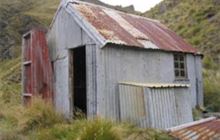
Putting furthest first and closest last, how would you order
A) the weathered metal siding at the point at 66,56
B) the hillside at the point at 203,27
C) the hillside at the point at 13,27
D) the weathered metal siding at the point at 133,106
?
the hillside at the point at 13,27 < the hillside at the point at 203,27 < the weathered metal siding at the point at 66,56 < the weathered metal siding at the point at 133,106

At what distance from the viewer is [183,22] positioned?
32.1 meters

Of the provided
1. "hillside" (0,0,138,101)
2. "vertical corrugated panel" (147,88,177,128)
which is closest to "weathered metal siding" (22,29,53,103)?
"vertical corrugated panel" (147,88,177,128)

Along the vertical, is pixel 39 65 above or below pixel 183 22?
below

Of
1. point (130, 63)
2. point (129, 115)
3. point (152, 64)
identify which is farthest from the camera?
point (152, 64)

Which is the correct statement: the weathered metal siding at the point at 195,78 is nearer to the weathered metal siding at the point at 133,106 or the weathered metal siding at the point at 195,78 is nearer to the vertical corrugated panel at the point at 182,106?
the vertical corrugated panel at the point at 182,106

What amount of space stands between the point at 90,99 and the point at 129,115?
1395 mm

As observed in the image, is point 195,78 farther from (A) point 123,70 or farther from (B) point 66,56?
(B) point 66,56

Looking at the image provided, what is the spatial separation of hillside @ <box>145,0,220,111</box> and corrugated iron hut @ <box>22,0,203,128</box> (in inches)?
142

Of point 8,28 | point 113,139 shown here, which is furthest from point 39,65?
point 8,28

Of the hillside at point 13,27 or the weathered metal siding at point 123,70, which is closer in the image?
the weathered metal siding at point 123,70

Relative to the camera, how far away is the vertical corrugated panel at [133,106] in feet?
37.2

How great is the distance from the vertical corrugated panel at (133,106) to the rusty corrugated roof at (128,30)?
1.64 metres

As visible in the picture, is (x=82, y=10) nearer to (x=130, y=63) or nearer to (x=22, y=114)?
(x=130, y=63)

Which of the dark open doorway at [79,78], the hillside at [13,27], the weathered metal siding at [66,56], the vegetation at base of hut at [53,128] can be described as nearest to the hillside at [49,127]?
the vegetation at base of hut at [53,128]
